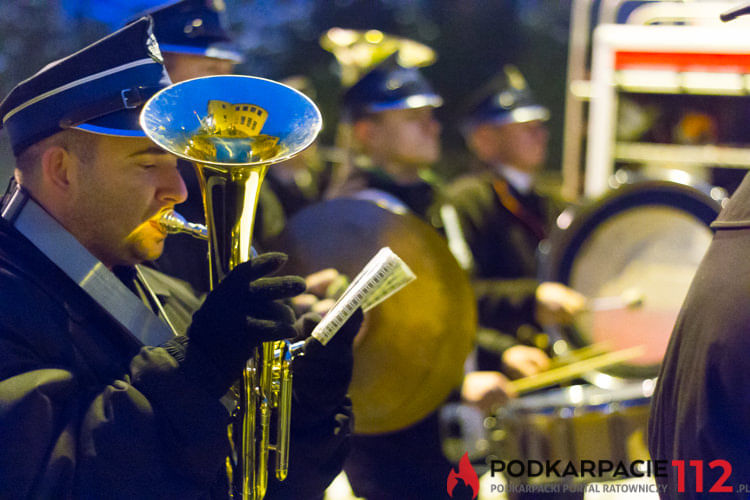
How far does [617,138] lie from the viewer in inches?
238

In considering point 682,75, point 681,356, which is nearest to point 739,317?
point 681,356

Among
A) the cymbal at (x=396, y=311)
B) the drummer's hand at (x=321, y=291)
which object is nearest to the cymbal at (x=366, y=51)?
the cymbal at (x=396, y=311)

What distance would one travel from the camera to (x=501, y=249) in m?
4.09

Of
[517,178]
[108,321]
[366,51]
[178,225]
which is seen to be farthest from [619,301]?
[108,321]

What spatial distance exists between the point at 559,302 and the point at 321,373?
186 cm

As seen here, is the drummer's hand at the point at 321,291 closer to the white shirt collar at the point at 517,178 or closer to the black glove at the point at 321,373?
the black glove at the point at 321,373

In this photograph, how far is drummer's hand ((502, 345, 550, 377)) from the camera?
371 centimetres

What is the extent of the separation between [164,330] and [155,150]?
388 mm

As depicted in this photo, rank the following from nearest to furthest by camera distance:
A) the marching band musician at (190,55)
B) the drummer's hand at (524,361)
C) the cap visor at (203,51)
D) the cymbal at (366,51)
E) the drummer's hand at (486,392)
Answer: the marching band musician at (190,55) < the cap visor at (203,51) < the drummer's hand at (486,392) < the drummer's hand at (524,361) < the cymbal at (366,51)

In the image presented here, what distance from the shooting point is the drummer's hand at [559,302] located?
11.9ft

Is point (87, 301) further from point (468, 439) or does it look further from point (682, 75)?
point (682, 75)

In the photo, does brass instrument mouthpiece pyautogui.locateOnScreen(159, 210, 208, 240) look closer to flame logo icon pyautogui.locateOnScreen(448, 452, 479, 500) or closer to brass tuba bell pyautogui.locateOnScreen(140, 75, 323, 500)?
brass tuba bell pyautogui.locateOnScreen(140, 75, 323, 500)

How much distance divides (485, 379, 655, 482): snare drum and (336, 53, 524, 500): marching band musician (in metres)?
0.14

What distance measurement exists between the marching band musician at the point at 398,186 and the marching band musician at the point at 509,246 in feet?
1.11
